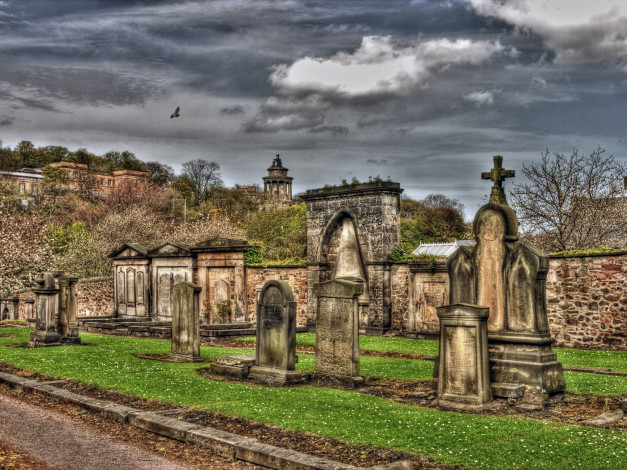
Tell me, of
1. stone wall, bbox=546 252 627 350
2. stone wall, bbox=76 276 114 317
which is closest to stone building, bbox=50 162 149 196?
stone wall, bbox=76 276 114 317

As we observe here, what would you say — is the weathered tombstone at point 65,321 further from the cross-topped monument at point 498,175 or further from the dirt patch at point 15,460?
the cross-topped monument at point 498,175

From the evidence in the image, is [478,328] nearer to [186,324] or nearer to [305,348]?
[186,324]

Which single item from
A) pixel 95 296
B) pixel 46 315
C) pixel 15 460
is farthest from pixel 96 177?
pixel 15 460

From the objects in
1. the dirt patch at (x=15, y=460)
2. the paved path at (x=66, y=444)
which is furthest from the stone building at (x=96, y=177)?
the dirt patch at (x=15, y=460)

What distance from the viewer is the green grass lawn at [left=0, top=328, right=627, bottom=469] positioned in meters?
6.88

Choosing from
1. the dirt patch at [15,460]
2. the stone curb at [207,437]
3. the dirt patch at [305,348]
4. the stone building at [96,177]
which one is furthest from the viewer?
the stone building at [96,177]

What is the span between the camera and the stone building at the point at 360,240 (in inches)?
856

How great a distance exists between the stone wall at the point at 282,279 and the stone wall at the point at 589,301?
9.25 metres

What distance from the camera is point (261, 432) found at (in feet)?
26.6

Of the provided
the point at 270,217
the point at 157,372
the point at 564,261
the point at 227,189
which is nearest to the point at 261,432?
the point at 157,372

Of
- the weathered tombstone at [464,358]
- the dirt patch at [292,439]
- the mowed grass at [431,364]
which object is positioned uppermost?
the weathered tombstone at [464,358]

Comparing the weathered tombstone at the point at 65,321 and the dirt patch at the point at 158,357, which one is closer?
the dirt patch at the point at 158,357

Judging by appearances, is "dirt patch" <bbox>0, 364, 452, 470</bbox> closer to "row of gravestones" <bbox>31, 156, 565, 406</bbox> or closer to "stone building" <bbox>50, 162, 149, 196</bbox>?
"row of gravestones" <bbox>31, 156, 565, 406</bbox>

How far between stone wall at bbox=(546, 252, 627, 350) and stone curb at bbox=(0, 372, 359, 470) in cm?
1197
